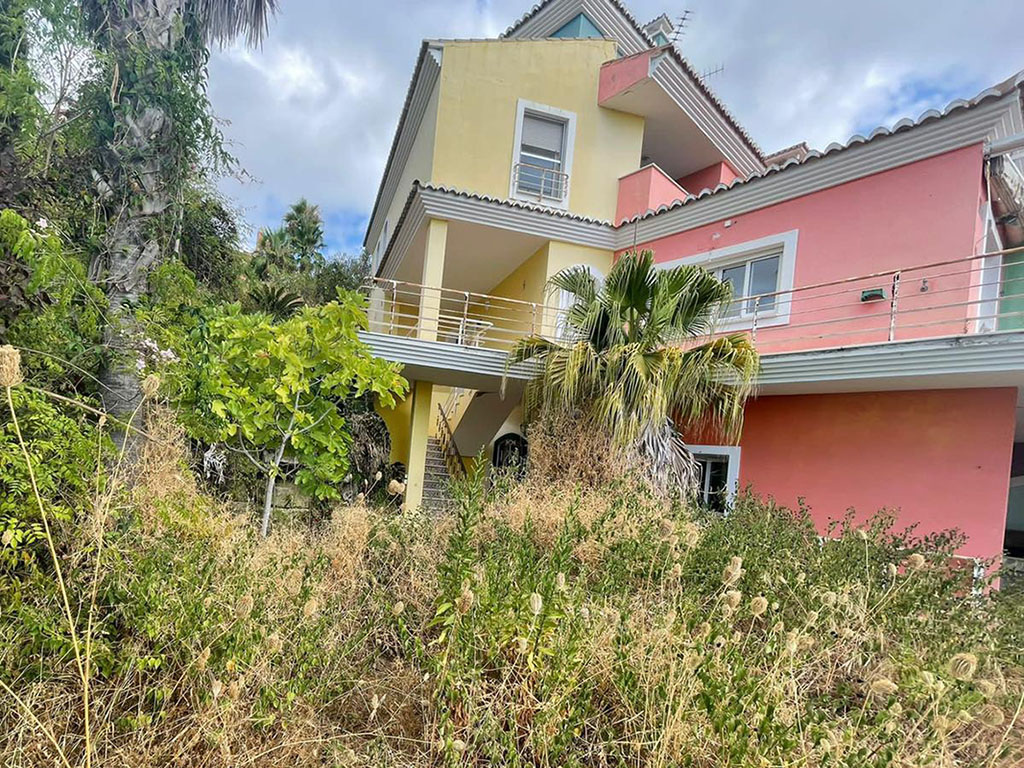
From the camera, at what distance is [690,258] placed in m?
10.0

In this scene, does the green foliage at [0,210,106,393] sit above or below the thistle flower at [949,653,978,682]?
above

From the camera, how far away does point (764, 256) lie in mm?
9117

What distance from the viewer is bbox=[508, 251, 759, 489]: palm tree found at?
6355 mm

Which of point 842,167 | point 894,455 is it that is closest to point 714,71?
point 842,167

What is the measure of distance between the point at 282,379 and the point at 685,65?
36.8 ft

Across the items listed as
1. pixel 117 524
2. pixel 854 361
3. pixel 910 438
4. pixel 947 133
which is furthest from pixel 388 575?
pixel 947 133

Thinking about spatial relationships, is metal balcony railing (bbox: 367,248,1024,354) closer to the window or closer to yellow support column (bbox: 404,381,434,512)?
the window

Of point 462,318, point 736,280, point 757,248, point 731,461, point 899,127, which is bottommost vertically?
point 731,461

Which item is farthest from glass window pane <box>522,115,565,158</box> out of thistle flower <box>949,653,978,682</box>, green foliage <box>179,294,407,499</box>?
thistle flower <box>949,653,978,682</box>

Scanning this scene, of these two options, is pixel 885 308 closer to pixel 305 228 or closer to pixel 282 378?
pixel 282 378

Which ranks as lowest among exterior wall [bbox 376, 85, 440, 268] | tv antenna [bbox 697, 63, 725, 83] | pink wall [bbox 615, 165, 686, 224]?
pink wall [bbox 615, 165, 686, 224]

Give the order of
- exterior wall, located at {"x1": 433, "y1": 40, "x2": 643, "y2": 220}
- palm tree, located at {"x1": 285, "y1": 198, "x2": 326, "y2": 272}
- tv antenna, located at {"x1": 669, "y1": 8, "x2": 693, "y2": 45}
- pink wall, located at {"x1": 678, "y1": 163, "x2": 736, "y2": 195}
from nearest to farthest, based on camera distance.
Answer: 1. exterior wall, located at {"x1": 433, "y1": 40, "x2": 643, "y2": 220}
2. pink wall, located at {"x1": 678, "y1": 163, "x2": 736, "y2": 195}
3. tv antenna, located at {"x1": 669, "y1": 8, "x2": 693, "y2": 45}
4. palm tree, located at {"x1": 285, "y1": 198, "x2": 326, "y2": 272}

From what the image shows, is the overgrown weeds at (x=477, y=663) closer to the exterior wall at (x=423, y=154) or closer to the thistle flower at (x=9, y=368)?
the thistle flower at (x=9, y=368)

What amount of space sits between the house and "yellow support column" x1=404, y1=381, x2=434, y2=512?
43 mm
